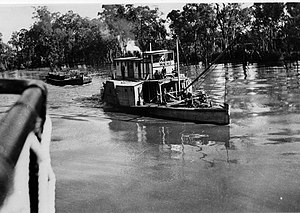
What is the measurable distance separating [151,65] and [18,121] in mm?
7346

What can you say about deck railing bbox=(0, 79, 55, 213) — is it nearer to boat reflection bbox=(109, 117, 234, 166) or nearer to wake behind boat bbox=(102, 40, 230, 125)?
boat reflection bbox=(109, 117, 234, 166)

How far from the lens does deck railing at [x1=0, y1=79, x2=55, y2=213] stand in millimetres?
456

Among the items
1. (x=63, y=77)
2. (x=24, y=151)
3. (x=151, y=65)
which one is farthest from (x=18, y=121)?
(x=151, y=65)

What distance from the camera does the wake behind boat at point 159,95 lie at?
628 cm

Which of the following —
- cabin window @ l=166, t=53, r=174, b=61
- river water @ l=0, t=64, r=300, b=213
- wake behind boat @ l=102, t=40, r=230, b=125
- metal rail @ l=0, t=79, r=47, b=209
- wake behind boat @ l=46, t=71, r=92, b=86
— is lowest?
river water @ l=0, t=64, r=300, b=213

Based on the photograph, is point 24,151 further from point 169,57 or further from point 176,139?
point 169,57

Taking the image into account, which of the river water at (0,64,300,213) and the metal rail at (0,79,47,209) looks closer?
the metal rail at (0,79,47,209)

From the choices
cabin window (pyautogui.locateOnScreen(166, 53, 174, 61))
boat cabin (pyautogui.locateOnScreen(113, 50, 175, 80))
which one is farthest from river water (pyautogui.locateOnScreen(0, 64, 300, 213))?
cabin window (pyautogui.locateOnScreen(166, 53, 174, 61))

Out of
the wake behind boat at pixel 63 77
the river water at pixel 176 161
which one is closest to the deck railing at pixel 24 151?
the river water at pixel 176 161

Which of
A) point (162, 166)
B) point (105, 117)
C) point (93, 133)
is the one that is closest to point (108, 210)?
point (162, 166)

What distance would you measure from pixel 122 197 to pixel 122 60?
18.0 feet

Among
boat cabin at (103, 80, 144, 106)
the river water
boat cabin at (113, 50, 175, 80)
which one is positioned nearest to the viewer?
the river water

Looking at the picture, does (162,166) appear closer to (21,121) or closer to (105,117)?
(105,117)

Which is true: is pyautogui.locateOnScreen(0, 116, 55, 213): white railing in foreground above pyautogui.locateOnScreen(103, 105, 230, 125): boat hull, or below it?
above
